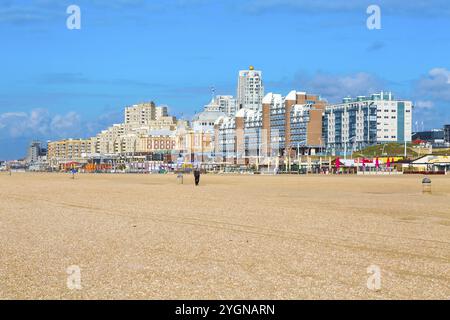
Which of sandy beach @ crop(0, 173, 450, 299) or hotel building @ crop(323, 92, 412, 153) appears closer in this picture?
sandy beach @ crop(0, 173, 450, 299)

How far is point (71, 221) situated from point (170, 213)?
3.93 meters

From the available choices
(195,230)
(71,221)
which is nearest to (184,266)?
(195,230)

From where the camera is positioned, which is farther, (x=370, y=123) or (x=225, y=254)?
(x=370, y=123)

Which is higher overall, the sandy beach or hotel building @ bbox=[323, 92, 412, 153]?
hotel building @ bbox=[323, 92, 412, 153]

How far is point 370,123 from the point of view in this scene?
182 m

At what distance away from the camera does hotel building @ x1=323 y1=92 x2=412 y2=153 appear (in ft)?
597

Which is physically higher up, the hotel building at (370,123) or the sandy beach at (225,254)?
the hotel building at (370,123)

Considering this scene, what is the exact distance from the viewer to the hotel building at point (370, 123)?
18200 cm

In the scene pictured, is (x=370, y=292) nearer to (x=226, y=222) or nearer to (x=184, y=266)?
(x=184, y=266)

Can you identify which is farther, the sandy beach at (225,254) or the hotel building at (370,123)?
the hotel building at (370,123)

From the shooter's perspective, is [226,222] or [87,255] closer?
[87,255]

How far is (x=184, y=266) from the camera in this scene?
36.7ft

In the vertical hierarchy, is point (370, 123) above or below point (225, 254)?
above
